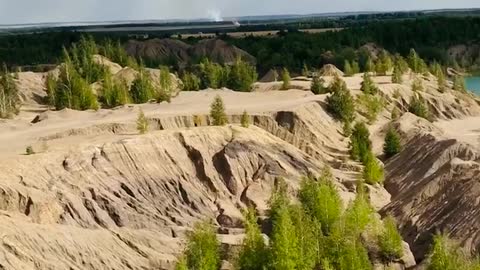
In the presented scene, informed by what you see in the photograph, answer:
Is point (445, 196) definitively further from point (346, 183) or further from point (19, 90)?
point (19, 90)

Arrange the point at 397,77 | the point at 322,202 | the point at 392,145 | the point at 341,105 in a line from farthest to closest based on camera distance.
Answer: the point at 397,77, the point at 341,105, the point at 392,145, the point at 322,202

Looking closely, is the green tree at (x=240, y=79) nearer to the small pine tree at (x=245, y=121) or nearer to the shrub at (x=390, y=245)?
the small pine tree at (x=245, y=121)

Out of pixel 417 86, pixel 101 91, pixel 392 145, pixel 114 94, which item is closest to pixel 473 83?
pixel 417 86

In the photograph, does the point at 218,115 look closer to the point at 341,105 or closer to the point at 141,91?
the point at 341,105

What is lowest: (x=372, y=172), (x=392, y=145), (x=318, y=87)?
(x=392, y=145)

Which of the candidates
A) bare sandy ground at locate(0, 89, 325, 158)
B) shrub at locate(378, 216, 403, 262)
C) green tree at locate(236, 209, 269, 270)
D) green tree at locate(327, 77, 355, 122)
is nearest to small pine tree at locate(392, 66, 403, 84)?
bare sandy ground at locate(0, 89, 325, 158)

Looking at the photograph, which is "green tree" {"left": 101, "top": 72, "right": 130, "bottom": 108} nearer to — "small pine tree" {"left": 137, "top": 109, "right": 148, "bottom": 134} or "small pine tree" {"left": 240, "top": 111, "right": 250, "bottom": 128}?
"small pine tree" {"left": 240, "top": 111, "right": 250, "bottom": 128}

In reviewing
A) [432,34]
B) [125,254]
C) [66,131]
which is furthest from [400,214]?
[432,34]
